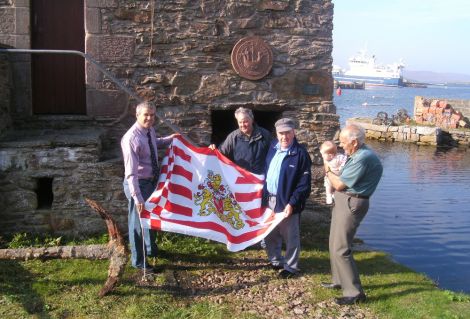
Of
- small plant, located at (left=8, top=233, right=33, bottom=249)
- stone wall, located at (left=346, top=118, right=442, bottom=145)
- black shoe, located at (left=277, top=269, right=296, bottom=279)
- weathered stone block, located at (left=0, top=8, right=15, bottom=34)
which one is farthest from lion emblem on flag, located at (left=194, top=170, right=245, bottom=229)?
stone wall, located at (left=346, top=118, right=442, bottom=145)

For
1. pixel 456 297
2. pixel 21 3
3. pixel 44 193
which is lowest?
pixel 456 297

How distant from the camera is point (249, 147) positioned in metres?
5.83

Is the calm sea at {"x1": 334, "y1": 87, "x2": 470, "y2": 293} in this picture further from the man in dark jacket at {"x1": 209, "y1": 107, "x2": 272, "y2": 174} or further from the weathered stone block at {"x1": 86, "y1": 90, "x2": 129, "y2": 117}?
the weathered stone block at {"x1": 86, "y1": 90, "x2": 129, "y2": 117}

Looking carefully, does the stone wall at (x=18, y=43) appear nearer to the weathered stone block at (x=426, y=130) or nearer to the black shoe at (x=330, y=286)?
the black shoe at (x=330, y=286)

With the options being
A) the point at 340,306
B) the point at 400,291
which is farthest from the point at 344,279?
the point at 400,291

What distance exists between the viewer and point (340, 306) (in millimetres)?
4926

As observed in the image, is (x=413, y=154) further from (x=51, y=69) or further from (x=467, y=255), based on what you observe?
(x=51, y=69)

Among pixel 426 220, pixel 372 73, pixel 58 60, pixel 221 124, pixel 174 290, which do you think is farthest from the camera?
pixel 372 73

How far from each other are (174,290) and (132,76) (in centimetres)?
310

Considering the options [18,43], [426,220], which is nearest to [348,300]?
[18,43]

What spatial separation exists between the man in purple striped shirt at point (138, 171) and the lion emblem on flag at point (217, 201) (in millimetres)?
590

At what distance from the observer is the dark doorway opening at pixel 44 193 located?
633 centimetres

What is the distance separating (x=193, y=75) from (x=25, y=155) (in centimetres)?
244

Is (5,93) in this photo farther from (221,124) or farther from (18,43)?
(221,124)
